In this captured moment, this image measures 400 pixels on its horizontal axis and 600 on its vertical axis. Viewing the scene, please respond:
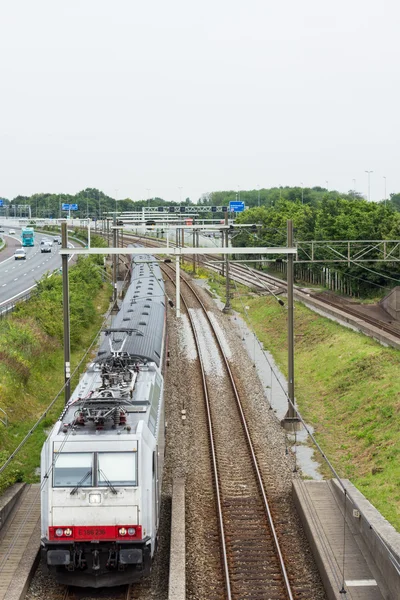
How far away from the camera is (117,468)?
44.1ft

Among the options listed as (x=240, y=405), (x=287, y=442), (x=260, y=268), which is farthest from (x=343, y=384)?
(x=260, y=268)

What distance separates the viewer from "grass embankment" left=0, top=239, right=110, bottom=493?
851 inches

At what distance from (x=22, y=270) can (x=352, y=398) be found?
177 ft

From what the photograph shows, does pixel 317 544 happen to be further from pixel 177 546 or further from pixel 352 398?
pixel 352 398

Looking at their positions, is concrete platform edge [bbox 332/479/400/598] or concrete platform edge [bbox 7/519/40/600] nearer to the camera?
concrete platform edge [bbox 332/479/400/598]

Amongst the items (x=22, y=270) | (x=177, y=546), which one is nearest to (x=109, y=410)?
(x=177, y=546)

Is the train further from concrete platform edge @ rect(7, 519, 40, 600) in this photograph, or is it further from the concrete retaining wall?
the concrete retaining wall

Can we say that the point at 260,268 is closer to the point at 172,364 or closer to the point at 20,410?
the point at 172,364

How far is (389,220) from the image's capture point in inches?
1977

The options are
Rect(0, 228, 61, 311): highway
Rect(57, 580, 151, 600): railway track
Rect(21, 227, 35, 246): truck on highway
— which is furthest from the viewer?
Rect(21, 227, 35, 246): truck on highway

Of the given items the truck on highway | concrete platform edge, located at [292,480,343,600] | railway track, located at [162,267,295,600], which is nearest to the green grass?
railway track, located at [162,267,295,600]

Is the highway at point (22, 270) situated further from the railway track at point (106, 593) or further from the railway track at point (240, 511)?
the railway track at point (106, 593)

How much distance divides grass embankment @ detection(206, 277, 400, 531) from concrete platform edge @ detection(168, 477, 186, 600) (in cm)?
482

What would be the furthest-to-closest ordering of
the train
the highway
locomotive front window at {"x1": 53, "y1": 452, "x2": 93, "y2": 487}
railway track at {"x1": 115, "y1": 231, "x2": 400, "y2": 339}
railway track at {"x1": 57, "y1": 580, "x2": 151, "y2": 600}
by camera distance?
the highway
railway track at {"x1": 115, "y1": 231, "x2": 400, "y2": 339}
railway track at {"x1": 57, "y1": 580, "x2": 151, "y2": 600}
locomotive front window at {"x1": 53, "y1": 452, "x2": 93, "y2": 487}
the train
